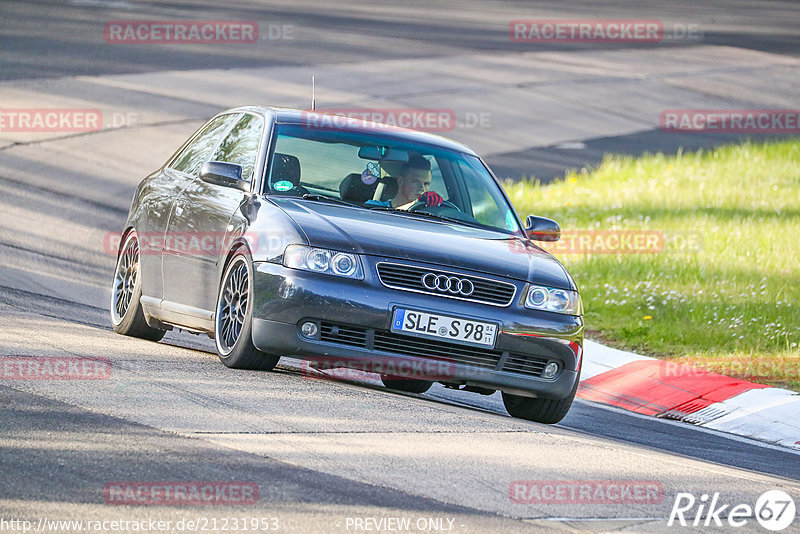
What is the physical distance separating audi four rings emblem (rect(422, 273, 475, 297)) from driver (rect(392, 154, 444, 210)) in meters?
1.21

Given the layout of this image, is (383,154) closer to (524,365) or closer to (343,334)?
(343,334)

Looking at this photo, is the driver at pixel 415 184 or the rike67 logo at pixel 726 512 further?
the driver at pixel 415 184

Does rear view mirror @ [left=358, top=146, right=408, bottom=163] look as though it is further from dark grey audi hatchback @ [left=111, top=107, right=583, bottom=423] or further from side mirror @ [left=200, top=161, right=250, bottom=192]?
side mirror @ [left=200, top=161, right=250, bottom=192]

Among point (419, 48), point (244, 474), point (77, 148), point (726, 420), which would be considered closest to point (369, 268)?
point (244, 474)

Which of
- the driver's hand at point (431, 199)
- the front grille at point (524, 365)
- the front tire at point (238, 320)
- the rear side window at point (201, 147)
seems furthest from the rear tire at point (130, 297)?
the front grille at point (524, 365)

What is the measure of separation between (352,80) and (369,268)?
59.6ft

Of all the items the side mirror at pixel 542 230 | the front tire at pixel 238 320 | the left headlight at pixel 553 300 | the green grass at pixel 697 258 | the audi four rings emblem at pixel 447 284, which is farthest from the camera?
the green grass at pixel 697 258

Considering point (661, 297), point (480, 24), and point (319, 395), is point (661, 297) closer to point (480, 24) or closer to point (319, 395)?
point (319, 395)

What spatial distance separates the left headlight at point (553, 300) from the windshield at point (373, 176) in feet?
3.07

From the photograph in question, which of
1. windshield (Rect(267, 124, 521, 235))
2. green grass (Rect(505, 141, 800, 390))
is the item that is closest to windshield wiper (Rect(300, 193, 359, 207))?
windshield (Rect(267, 124, 521, 235))

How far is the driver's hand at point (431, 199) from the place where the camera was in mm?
8617

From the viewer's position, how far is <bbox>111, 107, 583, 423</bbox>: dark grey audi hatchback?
23.9 ft

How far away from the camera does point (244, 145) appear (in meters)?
8.72

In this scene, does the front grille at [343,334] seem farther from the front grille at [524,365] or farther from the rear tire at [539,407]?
the rear tire at [539,407]
